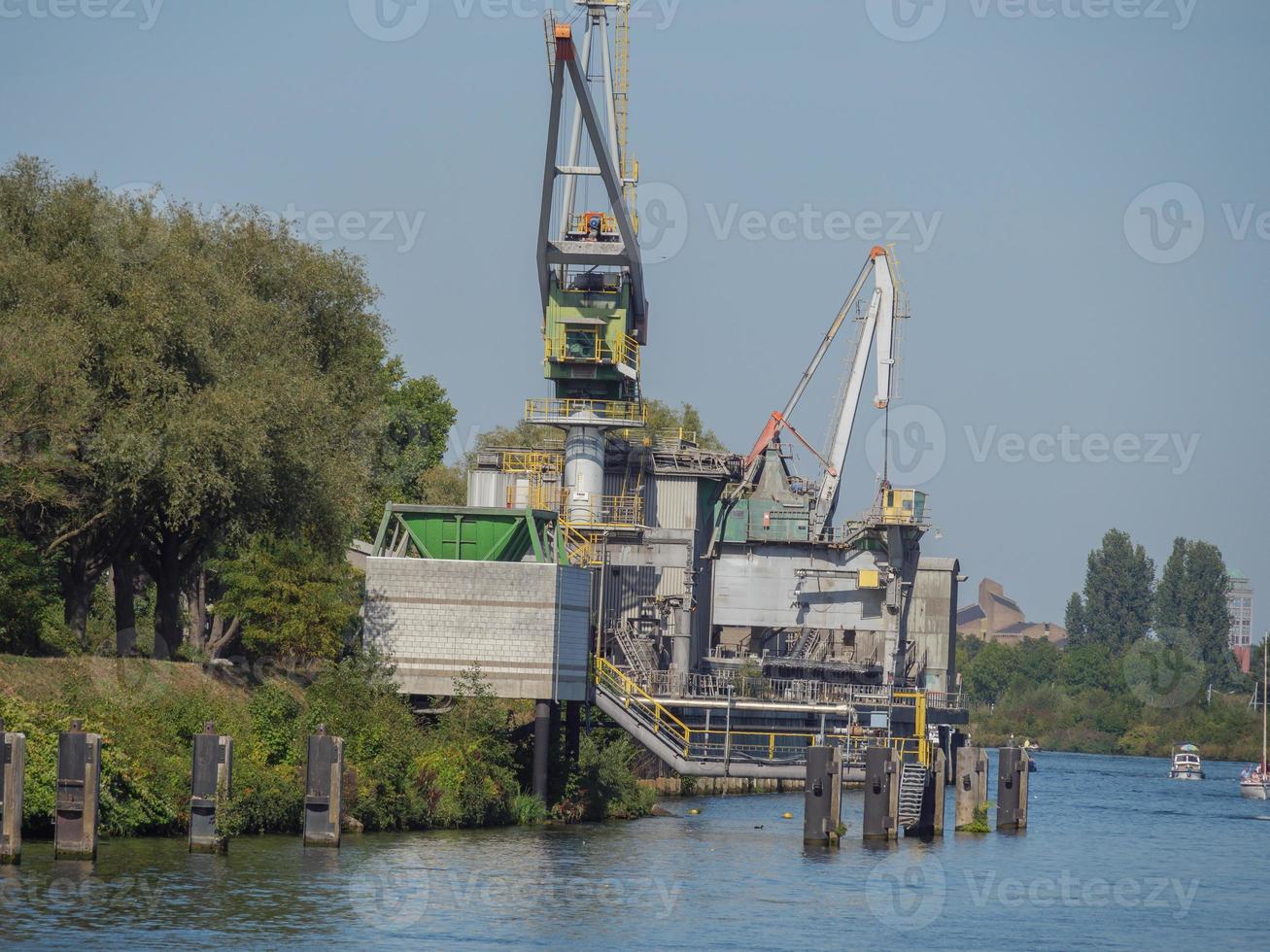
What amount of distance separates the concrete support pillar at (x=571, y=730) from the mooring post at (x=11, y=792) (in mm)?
22717

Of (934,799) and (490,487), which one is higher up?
(490,487)

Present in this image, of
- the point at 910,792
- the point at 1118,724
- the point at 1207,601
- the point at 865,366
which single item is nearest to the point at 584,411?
the point at 910,792

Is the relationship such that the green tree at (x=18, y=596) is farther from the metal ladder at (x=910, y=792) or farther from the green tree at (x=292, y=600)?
the metal ladder at (x=910, y=792)

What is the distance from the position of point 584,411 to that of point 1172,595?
13811cm

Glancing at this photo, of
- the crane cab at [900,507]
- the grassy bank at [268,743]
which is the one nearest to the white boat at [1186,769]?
the crane cab at [900,507]

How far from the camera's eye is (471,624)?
171 feet

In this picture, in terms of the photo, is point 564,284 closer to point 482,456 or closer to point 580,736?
point 482,456

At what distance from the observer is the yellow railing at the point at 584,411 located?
69375 mm

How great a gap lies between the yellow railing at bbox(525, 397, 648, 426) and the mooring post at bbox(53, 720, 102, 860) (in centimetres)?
3304

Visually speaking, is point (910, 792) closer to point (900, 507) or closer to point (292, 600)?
point (292, 600)

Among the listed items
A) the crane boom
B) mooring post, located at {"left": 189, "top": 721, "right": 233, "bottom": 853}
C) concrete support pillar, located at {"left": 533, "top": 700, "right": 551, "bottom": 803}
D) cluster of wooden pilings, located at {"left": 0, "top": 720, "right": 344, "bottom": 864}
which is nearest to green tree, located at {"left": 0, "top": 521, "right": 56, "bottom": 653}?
cluster of wooden pilings, located at {"left": 0, "top": 720, "right": 344, "bottom": 864}

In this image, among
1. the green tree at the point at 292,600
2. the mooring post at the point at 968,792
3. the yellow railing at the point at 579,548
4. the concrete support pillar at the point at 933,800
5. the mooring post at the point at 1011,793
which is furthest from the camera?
the yellow railing at the point at 579,548

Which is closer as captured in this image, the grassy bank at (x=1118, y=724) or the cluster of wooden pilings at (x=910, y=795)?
the cluster of wooden pilings at (x=910, y=795)

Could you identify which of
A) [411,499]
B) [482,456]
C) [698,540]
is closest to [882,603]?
[698,540]
